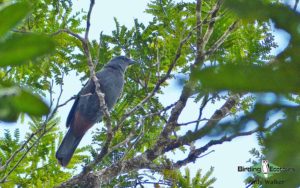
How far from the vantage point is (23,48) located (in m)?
0.58

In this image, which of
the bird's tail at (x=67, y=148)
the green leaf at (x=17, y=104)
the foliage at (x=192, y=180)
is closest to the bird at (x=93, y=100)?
the bird's tail at (x=67, y=148)

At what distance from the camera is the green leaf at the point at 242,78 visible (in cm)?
→ 57

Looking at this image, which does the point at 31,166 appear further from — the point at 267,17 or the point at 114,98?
the point at 267,17

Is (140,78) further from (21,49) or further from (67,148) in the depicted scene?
(21,49)

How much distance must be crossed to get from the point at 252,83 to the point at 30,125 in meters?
5.00

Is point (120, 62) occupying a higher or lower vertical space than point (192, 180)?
higher

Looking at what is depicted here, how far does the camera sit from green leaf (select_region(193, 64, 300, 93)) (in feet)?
1.87

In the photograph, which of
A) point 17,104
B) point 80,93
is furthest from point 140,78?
point 17,104

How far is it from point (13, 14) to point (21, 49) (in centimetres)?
4

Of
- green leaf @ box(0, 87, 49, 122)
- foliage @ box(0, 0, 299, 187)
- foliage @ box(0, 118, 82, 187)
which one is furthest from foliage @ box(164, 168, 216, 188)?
green leaf @ box(0, 87, 49, 122)

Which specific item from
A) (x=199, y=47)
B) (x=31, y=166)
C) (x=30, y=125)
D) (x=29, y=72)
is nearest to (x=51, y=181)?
(x=31, y=166)

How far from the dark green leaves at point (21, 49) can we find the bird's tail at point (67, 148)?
4808mm

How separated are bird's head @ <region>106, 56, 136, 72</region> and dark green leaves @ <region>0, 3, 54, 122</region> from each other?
5846mm

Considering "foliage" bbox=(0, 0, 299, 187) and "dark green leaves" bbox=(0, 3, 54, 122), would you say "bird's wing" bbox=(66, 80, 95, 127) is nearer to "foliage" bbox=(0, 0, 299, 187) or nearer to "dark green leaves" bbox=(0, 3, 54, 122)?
"foliage" bbox=(0, 0, 299, 187)
